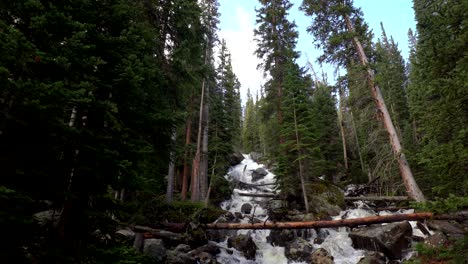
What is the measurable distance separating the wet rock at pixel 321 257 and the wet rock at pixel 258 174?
826 inches

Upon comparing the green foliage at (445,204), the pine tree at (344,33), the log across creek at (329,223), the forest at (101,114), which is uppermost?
the pine tree at (344,33)

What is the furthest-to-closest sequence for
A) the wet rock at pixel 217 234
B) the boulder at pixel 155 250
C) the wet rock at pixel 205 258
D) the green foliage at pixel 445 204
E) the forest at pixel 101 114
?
the wet rock at pixel 217 234 → the wet rock at pixel 205 258 → the boulder at pixel 155 250 → the green foliage at pixel 445 204 → the forest at pixel 101 114

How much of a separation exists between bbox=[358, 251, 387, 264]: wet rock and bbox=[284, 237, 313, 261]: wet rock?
92.3 inches

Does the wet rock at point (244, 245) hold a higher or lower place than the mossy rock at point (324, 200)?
lower

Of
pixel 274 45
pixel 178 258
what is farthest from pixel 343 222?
pixel 274 45

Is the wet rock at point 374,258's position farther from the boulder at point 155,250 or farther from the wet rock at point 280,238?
the boulder at point 155,250

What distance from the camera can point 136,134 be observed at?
6566 mm

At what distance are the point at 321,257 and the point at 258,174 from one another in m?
22.5

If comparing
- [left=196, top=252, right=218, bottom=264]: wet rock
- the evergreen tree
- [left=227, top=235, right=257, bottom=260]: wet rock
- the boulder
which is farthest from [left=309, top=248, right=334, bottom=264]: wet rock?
the boulder

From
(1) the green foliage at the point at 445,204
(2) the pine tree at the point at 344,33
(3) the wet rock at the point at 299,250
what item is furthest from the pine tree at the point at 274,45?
(1) the green foliage at the point at 445,204

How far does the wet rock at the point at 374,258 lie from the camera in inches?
405

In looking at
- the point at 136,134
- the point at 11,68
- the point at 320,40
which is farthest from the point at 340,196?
the point at 11,68

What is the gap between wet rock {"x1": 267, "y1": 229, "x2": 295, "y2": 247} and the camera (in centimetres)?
1340

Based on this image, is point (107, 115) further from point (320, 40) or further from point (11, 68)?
point (320, 40)
